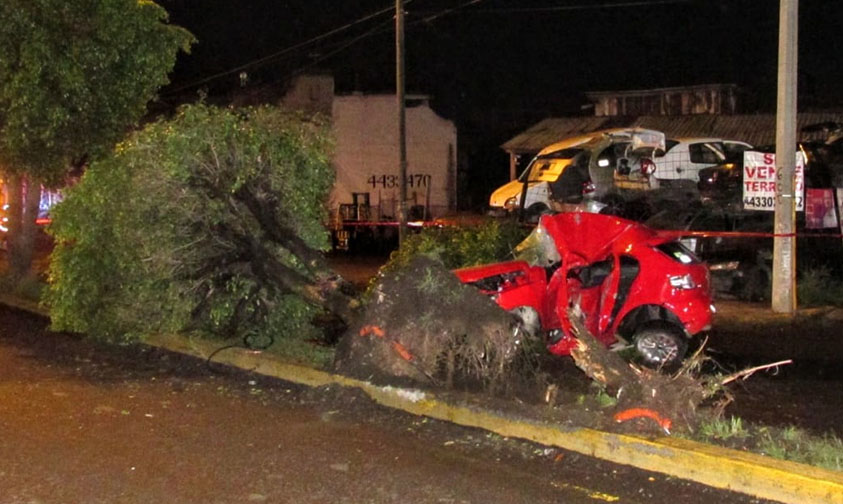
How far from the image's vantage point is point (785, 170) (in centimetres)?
1331

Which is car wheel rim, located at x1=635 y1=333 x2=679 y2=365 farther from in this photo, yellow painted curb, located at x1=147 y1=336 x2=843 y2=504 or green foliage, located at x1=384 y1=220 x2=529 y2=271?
green foliage, located at x1=384 y1=220 x2=529 y2=271

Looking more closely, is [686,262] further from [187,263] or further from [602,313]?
[187,263]

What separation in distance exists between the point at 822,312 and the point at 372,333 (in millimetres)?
7452

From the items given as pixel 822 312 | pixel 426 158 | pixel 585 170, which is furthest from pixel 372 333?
pixel 426 158

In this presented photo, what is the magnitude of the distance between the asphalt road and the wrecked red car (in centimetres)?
232

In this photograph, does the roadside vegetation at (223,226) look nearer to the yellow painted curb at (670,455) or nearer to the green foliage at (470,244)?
the green foliage at (470,244)

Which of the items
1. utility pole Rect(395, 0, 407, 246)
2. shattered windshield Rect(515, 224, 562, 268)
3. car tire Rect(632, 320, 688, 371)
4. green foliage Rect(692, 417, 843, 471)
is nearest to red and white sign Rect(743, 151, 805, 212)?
car tire Rect(632, 320, 688, 371)

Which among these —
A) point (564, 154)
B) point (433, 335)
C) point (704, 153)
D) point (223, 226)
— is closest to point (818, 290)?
point (704, 153)

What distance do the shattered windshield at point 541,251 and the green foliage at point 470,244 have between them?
198cm

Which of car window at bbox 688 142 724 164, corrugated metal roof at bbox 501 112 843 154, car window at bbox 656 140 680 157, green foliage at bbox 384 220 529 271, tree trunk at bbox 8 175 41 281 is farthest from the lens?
corrugated metal roof at bbox 501 112 843 154

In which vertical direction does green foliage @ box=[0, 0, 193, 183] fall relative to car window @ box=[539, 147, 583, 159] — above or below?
above

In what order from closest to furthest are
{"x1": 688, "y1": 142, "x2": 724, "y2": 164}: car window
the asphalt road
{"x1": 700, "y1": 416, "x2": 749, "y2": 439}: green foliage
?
the asphalt road < {"x1": 700, "y1": 416, "x2": 749, "y2": 439}: green foliage < {"x1": 688, "y1": 142, "x2": 724, "y2": 164}: car window

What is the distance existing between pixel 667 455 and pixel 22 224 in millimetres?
14094

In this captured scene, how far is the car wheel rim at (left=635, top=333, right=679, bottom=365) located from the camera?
381 inches
